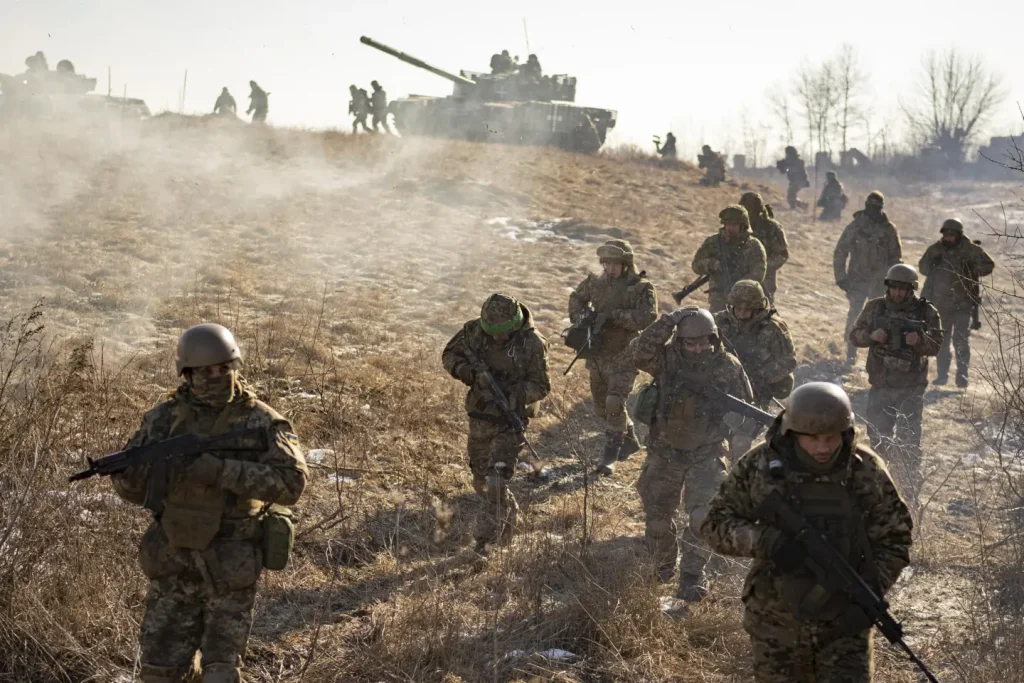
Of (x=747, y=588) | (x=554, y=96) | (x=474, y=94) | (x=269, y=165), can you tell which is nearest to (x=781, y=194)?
(x=554, y=96)

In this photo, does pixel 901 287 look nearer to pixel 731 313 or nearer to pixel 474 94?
pixel 731 313

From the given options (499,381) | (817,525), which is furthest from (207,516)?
(499,381)

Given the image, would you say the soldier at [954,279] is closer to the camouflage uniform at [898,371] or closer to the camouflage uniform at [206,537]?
the camouflage uniform at [898,371]

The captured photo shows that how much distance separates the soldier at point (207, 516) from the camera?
4137mm

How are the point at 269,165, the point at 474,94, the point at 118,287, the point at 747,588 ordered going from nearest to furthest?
the point at 747,588 < the point at 118,287 < the point at 269,165 < the point at 474,94

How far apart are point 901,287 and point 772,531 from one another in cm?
558

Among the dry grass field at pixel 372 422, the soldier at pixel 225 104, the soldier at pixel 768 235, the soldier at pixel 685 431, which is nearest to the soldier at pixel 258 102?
the soldier at pixel 225 104

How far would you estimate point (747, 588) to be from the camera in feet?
13.4

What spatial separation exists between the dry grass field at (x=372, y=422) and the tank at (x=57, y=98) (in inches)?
148

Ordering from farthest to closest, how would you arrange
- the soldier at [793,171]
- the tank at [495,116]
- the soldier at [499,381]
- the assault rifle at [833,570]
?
the tank at [495,116], the soldier at [793,171], the soldier at [499,381], the assault rifle at [833,570]

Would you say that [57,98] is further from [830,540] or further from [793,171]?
[830,540]

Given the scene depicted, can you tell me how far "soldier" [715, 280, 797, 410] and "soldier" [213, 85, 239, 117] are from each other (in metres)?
26.1

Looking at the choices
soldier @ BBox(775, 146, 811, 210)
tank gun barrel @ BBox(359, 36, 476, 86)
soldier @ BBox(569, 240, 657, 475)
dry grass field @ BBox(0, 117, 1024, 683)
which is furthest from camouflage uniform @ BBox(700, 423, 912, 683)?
soldier @ BBox(775, 146, 811, 210)

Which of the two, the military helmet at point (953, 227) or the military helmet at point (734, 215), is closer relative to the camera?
the military helmet at point (734, 215)
